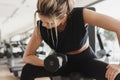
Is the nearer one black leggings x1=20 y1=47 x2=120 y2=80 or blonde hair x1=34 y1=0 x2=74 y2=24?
blonde hair x1=34 y1=0 x2=74 y2=24

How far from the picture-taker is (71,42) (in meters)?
0.96

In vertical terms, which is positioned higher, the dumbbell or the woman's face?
the woman's face

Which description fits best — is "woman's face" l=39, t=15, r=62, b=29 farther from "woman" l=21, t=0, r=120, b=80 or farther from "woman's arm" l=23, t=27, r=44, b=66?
"woman's arm" l=23, t=27, r=44, b=66

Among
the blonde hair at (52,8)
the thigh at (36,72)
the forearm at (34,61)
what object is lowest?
the thigh at (36,72)

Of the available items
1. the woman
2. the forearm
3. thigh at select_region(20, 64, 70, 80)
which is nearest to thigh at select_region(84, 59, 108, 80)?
the woman

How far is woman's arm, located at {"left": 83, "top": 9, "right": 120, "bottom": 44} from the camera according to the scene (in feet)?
2.76

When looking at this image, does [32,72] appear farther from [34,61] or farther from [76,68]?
[76,68]

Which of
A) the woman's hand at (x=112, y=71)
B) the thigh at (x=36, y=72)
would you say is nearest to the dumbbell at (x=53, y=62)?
the thigh at (x=36, y=72)

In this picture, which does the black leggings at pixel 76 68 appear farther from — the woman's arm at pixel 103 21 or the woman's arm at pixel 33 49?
the woman's arm at pixel 103 21

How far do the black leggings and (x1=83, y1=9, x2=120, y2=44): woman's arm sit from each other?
0.56 feet

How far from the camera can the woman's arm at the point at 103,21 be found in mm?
842

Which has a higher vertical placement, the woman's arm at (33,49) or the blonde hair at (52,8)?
the blonde hair at (52,8)

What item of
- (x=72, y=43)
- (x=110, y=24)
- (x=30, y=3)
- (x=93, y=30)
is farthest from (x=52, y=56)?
(x=30, y=3)

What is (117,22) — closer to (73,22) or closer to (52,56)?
(73,22)
